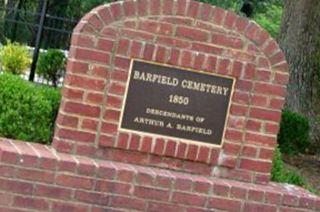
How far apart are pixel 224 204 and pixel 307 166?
6.68 m

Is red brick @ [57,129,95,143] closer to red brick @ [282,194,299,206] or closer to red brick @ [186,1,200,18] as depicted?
red brick @ [186,1,200,18]

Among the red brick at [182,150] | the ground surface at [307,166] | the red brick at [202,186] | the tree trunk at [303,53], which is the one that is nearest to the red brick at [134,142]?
the red brick at [182,150]

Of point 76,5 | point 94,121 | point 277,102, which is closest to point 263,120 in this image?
point 277,102

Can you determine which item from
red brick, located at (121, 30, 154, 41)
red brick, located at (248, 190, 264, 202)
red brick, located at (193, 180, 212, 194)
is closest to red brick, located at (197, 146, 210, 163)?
red brick, located at (193, 180, 212, 194)

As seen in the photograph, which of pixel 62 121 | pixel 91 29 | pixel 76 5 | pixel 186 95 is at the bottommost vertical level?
pixel 62 121

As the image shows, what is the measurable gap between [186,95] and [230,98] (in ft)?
1.24

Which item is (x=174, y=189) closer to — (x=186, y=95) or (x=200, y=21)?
(x=186, y=95)

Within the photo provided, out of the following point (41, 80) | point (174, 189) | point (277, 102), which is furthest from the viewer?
point (41, 80)

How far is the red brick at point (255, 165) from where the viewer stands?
6.34m

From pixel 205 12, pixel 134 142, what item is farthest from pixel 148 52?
pixel 134 142

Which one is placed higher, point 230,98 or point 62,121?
point 230,98

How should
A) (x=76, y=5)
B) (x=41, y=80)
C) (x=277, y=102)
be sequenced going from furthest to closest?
(x=76, y=5) < (x=41, y=80) < (x=277, y=102)

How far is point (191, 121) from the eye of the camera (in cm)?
622

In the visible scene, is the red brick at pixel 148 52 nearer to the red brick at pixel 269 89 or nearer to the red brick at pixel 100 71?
the red brick at pixel 100 71
